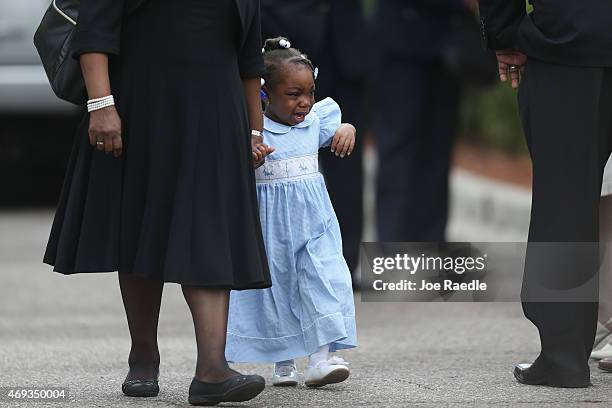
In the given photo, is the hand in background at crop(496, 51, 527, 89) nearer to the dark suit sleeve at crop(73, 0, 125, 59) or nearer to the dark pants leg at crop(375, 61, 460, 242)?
the dark suit sleeve at crop(73, 0, 125, 59)

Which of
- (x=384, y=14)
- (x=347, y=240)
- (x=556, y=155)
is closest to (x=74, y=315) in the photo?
(x=347, y=240)

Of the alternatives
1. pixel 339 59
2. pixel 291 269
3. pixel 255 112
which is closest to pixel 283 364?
pixel 291 269

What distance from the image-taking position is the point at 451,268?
22.0ft

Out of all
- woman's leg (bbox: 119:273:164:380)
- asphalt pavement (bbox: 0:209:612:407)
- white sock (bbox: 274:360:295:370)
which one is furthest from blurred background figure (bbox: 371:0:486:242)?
woman's leg (bbox: 119:273:164:380)

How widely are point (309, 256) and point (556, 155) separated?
836 mm

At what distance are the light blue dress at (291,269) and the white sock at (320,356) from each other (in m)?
0.04

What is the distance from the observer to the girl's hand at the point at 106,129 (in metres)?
4.68

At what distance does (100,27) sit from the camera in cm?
465

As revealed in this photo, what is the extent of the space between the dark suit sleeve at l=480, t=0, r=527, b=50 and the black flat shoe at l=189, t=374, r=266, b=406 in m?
1.36

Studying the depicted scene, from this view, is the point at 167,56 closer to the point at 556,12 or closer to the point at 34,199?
the point at 556,12

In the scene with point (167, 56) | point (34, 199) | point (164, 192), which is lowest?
point (34, 199)

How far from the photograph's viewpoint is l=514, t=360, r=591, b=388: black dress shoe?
200 inches

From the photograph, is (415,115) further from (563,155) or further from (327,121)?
(563,155)

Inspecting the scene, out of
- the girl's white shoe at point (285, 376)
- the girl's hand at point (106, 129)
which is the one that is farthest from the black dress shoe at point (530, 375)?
the girl's hand at point (106, 129)
